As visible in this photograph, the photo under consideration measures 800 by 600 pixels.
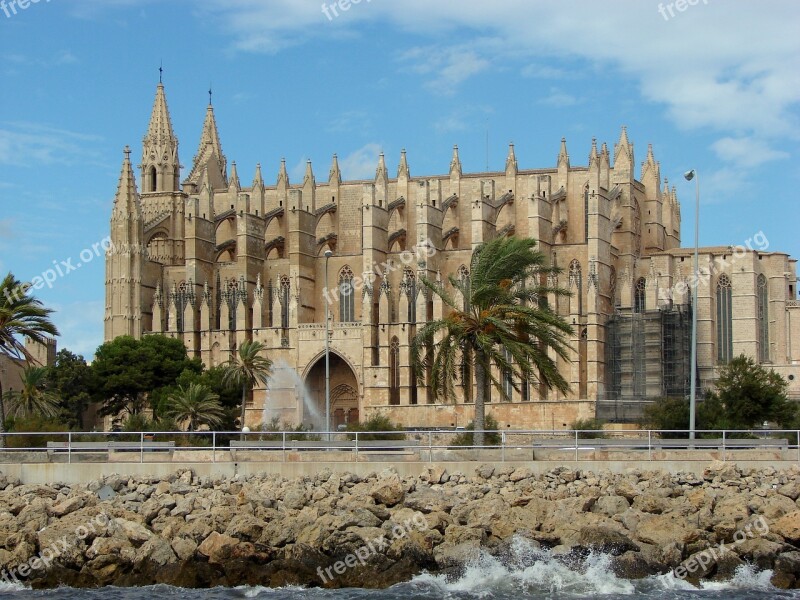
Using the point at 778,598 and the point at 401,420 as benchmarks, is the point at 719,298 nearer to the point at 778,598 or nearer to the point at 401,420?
the point at 401,420

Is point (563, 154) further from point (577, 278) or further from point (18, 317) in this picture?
point (18, 317)

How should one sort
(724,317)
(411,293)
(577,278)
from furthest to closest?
(411,293) → (577,278) → (724,317)

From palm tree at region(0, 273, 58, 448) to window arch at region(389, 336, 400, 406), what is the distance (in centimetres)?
3283

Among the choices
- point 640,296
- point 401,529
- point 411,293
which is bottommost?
point 401,529

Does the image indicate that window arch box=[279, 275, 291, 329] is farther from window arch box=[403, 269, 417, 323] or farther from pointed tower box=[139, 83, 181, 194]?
pointed tower box=[139, 83, 181, 194]

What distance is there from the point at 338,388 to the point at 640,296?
15.7 metres

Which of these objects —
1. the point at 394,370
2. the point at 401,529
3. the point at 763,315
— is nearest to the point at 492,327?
the point at 401,529

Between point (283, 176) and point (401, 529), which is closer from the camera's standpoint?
point (401, 529)

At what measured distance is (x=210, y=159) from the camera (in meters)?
89.1

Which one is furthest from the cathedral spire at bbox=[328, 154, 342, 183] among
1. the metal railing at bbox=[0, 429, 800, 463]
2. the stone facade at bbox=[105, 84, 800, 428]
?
the metal railing at bbox=[0, 429, 800, 463]

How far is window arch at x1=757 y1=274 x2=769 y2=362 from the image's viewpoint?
6919cm

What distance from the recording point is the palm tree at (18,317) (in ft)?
127

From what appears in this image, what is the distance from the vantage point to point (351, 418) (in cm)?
7381

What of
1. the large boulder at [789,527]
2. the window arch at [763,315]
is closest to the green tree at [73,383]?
the window arch at [763,315]
